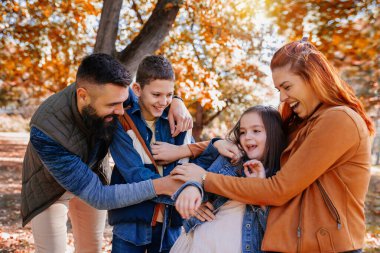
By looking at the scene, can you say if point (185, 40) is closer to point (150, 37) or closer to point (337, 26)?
point (150, 37)

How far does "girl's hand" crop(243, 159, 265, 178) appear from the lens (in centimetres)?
218

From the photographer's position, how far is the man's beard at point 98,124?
2.50 meters

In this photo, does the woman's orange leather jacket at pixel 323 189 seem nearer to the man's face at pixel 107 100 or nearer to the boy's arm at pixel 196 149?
the boy's arm at pixel 196 149

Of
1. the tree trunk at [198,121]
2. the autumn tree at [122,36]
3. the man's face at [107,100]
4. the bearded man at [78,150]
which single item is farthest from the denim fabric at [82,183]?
the tree trunk at [198,121]

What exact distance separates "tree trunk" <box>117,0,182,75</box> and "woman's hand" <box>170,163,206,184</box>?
3672mm

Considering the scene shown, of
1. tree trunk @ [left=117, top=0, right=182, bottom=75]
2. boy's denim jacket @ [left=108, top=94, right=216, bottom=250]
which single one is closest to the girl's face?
boy's denim jacket @ [left=108, top=94, right=216, bottom=250]

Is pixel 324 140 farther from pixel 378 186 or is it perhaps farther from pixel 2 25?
pixel 378 186

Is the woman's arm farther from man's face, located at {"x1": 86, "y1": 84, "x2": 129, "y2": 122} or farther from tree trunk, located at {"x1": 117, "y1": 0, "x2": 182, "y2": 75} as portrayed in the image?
tree trunk, located at {"x1": 117, "y1": 0, "x2": 182, "y2": 75}

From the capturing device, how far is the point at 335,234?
6.13 feet

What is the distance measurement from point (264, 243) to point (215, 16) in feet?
23.4

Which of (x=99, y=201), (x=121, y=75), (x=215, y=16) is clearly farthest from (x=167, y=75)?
(x=215, y=16)

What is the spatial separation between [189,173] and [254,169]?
0.38 m

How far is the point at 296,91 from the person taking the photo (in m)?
2.08

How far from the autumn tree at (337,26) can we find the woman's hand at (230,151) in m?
2.99
